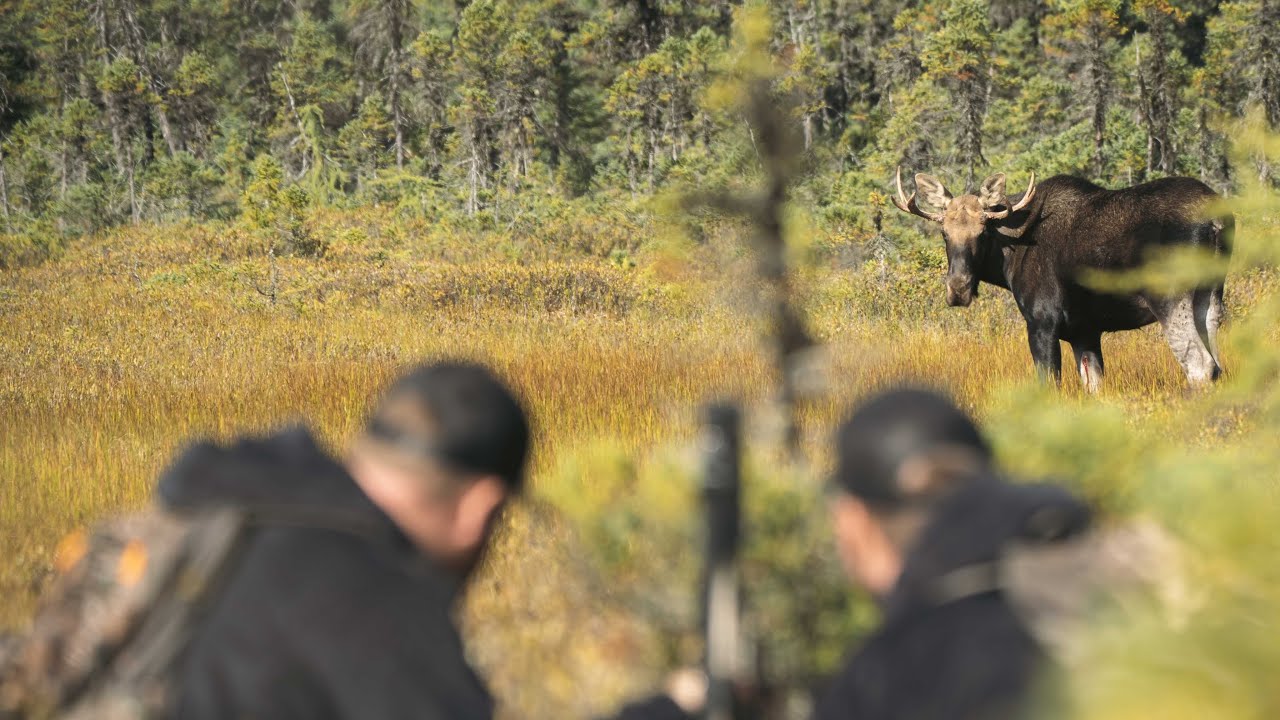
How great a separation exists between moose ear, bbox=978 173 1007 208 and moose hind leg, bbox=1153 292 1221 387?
188 centimetres

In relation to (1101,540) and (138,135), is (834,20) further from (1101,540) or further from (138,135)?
(1101,540)

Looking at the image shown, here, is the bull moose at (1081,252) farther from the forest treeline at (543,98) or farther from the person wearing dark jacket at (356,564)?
the forest treeline at (543,98)

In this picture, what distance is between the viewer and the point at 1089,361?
8.58 m

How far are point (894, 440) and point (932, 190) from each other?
8.77m

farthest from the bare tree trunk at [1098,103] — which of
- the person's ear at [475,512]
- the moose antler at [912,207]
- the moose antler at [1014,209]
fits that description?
the person's ear at [475,512]

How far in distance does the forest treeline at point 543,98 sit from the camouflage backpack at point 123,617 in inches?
608

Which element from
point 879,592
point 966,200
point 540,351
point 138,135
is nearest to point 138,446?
point 540,351

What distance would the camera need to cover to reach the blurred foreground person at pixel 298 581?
178 cm

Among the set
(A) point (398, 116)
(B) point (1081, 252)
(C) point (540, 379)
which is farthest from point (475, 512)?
(A) point (398, 116)

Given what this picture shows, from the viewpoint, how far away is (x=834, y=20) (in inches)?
→ 1596

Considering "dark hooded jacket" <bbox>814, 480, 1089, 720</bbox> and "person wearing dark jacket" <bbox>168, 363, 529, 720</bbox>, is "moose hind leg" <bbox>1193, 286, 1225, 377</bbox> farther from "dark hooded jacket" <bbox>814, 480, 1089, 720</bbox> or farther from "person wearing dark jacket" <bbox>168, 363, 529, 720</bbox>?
"person wearing dark jacket" <bbox>168, 363, 529, 720</bbox>

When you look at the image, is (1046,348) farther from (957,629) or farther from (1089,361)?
(957,629)

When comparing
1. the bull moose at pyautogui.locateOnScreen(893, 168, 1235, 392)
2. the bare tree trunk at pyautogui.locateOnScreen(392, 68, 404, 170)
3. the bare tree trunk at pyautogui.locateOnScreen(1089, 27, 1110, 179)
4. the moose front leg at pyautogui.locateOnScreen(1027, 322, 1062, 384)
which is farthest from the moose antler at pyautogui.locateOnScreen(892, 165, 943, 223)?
the bare tree trunk at pyautogui.locateOnScreen(392, 68, 404, 170)

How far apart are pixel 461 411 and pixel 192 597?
60 centimetres
